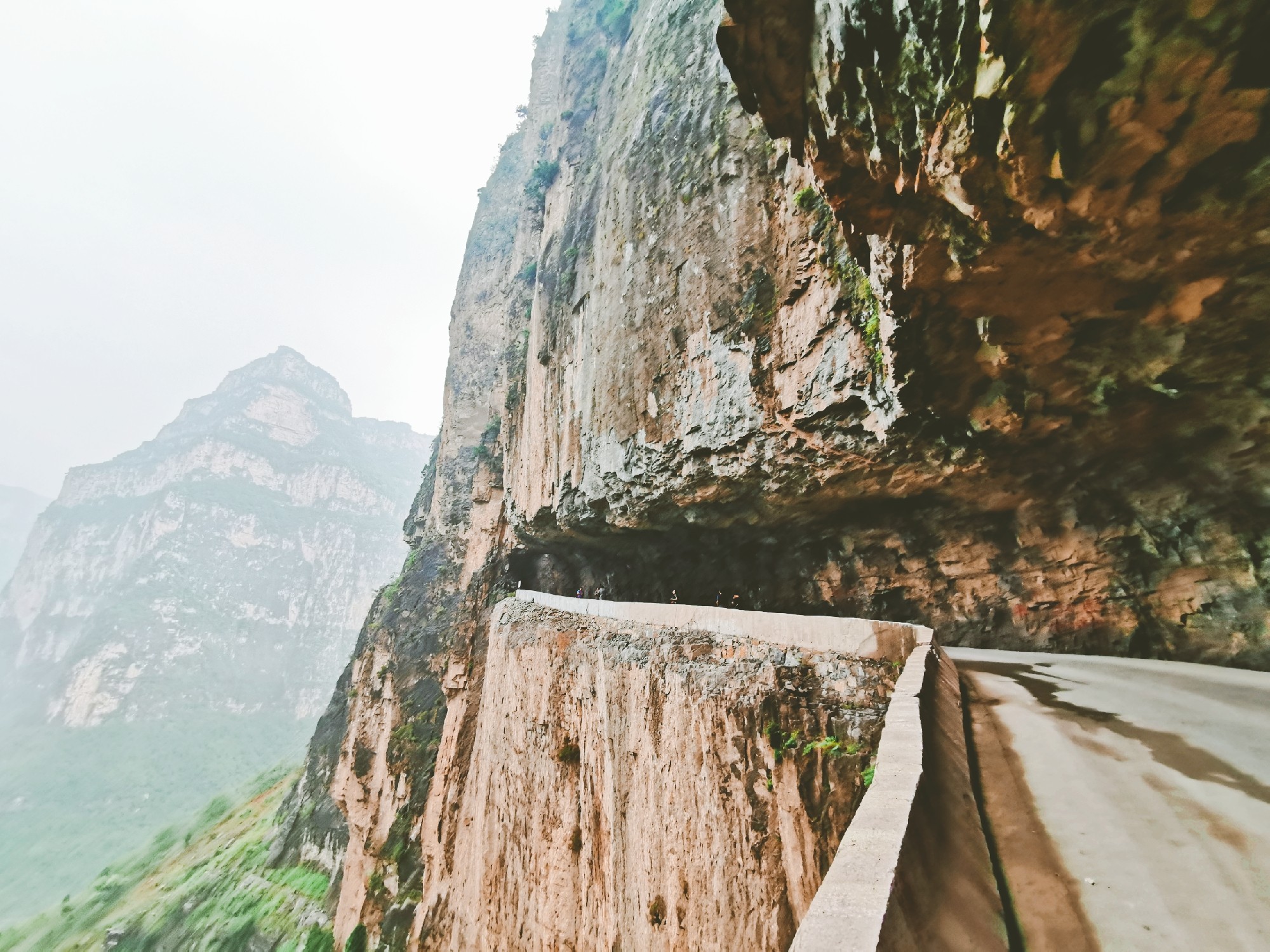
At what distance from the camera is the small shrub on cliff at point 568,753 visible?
21.3ft

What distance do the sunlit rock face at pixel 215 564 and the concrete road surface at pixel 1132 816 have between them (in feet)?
255

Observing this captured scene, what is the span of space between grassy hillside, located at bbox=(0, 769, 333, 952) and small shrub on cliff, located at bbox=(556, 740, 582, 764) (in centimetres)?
1157

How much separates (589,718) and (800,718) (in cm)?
311

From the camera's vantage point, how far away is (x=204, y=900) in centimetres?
1744

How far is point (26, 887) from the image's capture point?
37.0 m

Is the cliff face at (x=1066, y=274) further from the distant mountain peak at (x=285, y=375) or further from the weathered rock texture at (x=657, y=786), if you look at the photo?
the distant mountain peak at (x=285, y=375)

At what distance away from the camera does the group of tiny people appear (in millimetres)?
10445

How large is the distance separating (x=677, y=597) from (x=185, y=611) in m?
80.7

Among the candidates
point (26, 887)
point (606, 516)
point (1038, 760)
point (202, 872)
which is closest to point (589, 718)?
point (606, 516)

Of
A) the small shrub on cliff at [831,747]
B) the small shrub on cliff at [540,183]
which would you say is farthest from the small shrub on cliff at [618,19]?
the small shrub on cliff at [831,747]

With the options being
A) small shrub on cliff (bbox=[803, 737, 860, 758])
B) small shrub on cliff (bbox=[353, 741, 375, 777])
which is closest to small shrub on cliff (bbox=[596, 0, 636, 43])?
small shrub on cliff (bbox=[803, 737, 860, 758])

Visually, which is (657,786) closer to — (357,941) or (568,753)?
(568,753)

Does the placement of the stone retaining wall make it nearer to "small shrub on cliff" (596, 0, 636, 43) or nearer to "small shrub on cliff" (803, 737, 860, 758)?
"small shrub on cliff" (803, 737, 860, 758)

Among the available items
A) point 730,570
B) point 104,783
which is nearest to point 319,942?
point 730,570
